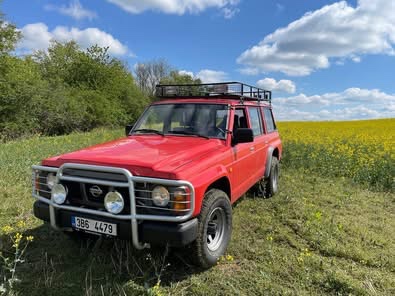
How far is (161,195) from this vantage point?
2.91m

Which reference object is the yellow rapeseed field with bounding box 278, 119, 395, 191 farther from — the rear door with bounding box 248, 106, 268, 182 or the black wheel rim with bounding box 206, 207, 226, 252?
the black wheel rim with bounding box 206, 207, 226, 252

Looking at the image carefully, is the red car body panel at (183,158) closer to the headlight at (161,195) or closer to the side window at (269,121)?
the headlight at (161,195)

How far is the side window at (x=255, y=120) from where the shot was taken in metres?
5.37

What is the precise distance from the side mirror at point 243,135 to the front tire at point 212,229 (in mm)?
854

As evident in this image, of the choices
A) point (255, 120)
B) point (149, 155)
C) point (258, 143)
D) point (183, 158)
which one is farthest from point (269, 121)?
point (149, 155)

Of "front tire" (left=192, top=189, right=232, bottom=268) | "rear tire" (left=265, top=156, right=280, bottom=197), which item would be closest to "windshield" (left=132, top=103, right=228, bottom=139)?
"front tire" (left=192, top=189, right=232, bottom=268)

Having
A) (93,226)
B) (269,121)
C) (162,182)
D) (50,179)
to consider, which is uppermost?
(269,121)

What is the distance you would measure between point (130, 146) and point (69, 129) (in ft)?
81.5

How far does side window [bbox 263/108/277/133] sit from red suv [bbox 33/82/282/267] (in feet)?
5.96

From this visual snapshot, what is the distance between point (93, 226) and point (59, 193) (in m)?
0.52

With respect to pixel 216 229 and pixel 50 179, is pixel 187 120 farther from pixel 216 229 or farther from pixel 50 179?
pixel 50 179

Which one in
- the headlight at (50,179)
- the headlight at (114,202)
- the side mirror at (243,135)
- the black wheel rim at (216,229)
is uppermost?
the side mirror at (243,135)

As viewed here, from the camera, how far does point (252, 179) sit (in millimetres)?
5141

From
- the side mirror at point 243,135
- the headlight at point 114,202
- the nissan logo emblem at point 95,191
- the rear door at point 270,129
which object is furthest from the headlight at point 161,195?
the rear door at point 270,129
